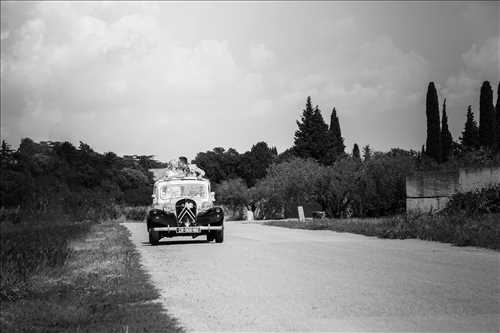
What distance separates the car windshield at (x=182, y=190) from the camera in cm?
2428

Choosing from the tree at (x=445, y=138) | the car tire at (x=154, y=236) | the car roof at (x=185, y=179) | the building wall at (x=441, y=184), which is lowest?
the car tire at (x=154, y=236)

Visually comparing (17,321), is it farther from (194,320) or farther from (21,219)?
(21,219)

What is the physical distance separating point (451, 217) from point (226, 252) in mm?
8623

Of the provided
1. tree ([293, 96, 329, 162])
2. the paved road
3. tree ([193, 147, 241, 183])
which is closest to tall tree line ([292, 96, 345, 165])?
tree ([293, 96, 329, 162])

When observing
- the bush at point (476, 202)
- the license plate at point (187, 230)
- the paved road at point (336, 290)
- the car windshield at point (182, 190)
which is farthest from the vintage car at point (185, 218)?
the bush at point (476, 202)

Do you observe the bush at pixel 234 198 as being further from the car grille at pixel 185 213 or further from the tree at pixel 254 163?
the car grille at pixel 185 213

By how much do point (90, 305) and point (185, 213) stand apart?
13682mm

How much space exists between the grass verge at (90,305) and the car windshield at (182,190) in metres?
10.5

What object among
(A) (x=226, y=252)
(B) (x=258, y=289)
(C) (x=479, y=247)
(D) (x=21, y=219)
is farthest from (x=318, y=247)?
(D) (x=21, y=219)

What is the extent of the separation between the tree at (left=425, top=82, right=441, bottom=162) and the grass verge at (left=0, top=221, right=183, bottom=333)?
58536mm

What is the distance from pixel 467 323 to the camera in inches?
272

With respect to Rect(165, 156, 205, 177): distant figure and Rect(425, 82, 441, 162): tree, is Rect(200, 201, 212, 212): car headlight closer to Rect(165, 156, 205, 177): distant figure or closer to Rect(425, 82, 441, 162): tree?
Rect(165, 156, 205, 177): distant figure

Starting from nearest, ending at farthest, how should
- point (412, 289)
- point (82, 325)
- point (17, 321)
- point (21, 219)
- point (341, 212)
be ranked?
1. point (82, 325)
2. point (17, 321)
3. point (412, 289)
4. point (341, 212)
5. point (21, 219)

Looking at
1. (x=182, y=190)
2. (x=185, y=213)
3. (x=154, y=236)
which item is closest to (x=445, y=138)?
(x=182, y=190)
